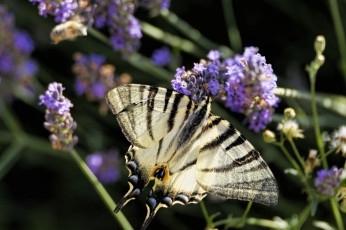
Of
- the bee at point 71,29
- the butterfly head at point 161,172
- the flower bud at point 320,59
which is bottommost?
the butterfly head at point 161,172

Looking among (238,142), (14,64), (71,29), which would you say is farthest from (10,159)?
(238,142)

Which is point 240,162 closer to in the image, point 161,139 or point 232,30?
point 161,139

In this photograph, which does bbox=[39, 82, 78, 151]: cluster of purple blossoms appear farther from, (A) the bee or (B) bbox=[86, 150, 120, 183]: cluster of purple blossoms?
(B) bbox=[86, 150, 120, 183]: cluster of purple blossoms

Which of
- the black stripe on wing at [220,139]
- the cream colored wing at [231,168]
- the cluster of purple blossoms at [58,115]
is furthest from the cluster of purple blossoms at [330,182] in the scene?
the cluster of purple blossoms at [58,115]

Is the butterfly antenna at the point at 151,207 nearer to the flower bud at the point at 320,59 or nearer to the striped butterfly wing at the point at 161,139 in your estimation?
the striped butterfly wing at the point at 161,139

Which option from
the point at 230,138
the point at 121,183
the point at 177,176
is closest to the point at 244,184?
the point at 230,138

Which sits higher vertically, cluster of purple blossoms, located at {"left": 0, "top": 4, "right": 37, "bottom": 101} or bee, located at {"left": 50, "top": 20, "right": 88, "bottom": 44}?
bee, located at {"left": 50, "top": 20, "right": 88, "bottom": 44}

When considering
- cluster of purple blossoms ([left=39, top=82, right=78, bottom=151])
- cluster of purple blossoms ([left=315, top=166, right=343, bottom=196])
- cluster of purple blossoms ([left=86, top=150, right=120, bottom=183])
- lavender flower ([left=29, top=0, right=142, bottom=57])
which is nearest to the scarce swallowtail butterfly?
cluster of purple blossoms ([left=39, top=82, right=78, bottom=151])
